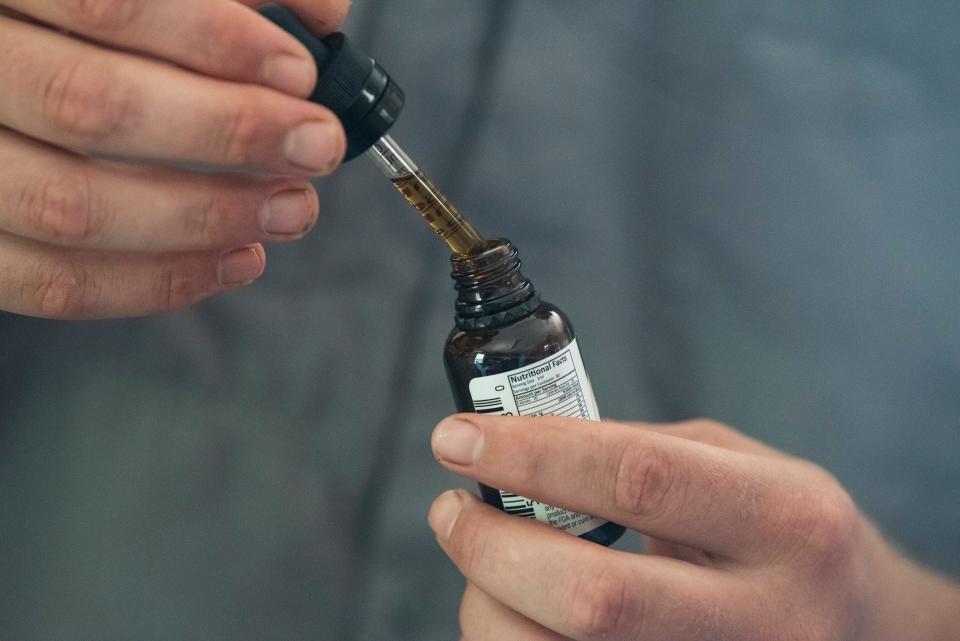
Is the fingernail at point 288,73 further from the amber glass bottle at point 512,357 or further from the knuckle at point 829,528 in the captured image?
the knuckle at point 829,528

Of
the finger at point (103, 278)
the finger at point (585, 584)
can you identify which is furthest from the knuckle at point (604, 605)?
the finger at point (103, 278)

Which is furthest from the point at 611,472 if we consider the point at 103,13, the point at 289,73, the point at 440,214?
the point at 103,13

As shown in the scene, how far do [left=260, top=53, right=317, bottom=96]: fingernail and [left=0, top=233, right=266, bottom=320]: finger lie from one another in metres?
0.19

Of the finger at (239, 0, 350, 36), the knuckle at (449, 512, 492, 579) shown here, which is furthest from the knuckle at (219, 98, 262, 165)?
the knuckle at (449, 512, 492, 579)

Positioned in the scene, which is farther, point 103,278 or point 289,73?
point 103,278

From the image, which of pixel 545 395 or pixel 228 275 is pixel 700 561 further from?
pixel 228 275

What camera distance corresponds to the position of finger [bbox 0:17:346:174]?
54 cm

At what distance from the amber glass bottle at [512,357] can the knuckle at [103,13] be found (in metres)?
0.29

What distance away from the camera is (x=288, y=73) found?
0.56 m

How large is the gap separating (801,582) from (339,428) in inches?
19.7

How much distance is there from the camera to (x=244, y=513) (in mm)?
872

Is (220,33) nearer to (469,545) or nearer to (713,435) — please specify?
(469,545)

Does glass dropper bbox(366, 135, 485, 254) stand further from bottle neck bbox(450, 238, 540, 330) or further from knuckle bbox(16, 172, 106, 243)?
knuckle bbox(16, 172, 106, 243)

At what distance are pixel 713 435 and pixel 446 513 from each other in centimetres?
39
